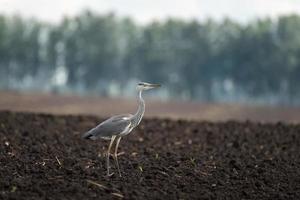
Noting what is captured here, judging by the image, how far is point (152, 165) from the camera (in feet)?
40.2

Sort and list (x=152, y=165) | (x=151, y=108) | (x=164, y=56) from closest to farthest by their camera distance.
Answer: (x=152, y=165), (x=151, y=108), (x=164, y=56)

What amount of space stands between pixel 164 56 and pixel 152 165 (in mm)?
68848

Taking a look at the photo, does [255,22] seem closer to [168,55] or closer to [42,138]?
[168,55]

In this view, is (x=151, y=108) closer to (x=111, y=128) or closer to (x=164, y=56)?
(x=164, y=56)

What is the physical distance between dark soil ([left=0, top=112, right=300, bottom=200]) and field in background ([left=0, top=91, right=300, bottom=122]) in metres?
31.7

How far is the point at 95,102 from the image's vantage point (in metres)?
57.9

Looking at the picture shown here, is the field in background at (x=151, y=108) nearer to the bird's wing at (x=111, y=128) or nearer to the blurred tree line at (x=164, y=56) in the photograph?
the blurred tree line at (x=164, y=56)

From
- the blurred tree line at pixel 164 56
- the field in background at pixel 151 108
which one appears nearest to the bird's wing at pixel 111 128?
the field in background at pixel 151 108

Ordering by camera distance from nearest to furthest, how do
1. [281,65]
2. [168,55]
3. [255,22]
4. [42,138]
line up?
[42,138] < [281,65] < [168,55] < [255,22]

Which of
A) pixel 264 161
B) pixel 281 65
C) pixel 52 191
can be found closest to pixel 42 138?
pixel 264 161

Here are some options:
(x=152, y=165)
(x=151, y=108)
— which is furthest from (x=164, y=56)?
(x=152, y=165)

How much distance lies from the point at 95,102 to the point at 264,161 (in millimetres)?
44659

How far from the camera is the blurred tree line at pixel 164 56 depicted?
7769cm

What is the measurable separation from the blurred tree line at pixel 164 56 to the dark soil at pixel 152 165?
5794cm
